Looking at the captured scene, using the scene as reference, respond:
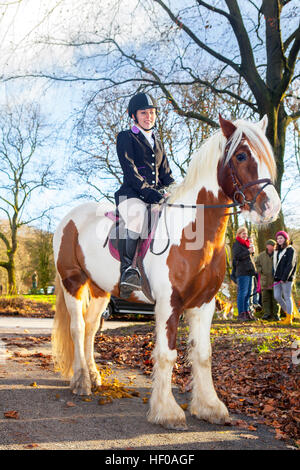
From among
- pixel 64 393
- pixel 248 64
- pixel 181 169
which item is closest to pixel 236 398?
pixel 64 393

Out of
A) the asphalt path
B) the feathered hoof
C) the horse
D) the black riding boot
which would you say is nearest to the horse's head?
the horse

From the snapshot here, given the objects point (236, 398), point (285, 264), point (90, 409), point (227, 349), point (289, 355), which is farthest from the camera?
point (285, 264)

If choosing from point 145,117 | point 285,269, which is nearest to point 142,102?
point 145,117

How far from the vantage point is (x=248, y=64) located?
38.2 ft

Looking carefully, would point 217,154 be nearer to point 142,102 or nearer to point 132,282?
point 142,102

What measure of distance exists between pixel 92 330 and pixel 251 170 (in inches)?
126

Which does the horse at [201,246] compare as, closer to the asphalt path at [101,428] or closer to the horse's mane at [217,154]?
the horse's mane at [217,154]

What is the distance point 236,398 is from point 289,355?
3.73 feet

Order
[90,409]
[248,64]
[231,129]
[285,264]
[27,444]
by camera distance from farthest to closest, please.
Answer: [248,64] < [285,264] < [90,409] < [231,129] < [27,444]

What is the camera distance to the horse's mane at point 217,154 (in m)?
3.67

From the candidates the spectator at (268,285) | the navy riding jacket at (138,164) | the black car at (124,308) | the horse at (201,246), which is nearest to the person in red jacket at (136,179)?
the navy riding jacket at (138,164)

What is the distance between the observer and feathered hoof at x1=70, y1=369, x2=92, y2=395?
483 centimetres

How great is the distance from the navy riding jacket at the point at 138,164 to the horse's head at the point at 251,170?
93cm
